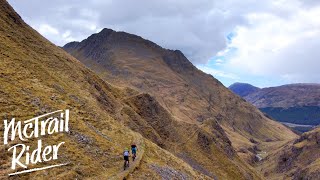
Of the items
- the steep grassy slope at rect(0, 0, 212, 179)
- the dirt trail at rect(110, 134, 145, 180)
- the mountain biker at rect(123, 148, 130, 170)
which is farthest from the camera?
the mountain biker at rect(123, 148, 130, 170)

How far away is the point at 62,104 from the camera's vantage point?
2923 inches

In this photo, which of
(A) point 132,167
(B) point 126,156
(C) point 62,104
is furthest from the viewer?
(C) point 62,104

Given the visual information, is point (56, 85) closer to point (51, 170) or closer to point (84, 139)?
point (84, 139)

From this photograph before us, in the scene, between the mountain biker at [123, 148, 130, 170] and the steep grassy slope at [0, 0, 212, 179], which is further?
the mountain biker at [123, 148, 130, 170]

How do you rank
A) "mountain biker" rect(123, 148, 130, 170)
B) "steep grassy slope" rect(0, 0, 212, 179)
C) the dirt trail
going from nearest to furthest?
"steep grassy slope" rect(0, 0, 212, 179) → the dirt trail → "mountain biker" rect(123, 148, 130, 170)

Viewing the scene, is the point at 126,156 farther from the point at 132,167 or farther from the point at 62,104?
the point at 62,104

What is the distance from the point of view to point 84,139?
64.7 meters

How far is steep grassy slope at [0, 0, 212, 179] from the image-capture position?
186 ft

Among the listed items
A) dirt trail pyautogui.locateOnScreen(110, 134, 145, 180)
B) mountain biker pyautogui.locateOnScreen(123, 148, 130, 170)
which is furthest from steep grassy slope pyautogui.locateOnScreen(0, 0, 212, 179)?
mountain biker pyautogui.locateOnScreen(123, 148, 130, 170)

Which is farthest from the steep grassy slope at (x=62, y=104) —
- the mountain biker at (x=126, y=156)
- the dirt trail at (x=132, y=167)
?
the mountain biker at (x=126, y=156)

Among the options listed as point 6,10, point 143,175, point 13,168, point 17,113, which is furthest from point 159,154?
point 6,10

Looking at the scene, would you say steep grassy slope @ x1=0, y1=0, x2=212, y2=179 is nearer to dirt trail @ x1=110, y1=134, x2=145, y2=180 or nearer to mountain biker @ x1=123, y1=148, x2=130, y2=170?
dirt trail @ x1=110, y1=134, x2=145, y2=180

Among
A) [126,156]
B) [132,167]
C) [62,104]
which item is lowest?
[132,167]

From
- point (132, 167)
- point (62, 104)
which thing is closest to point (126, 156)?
point (132, 167)
